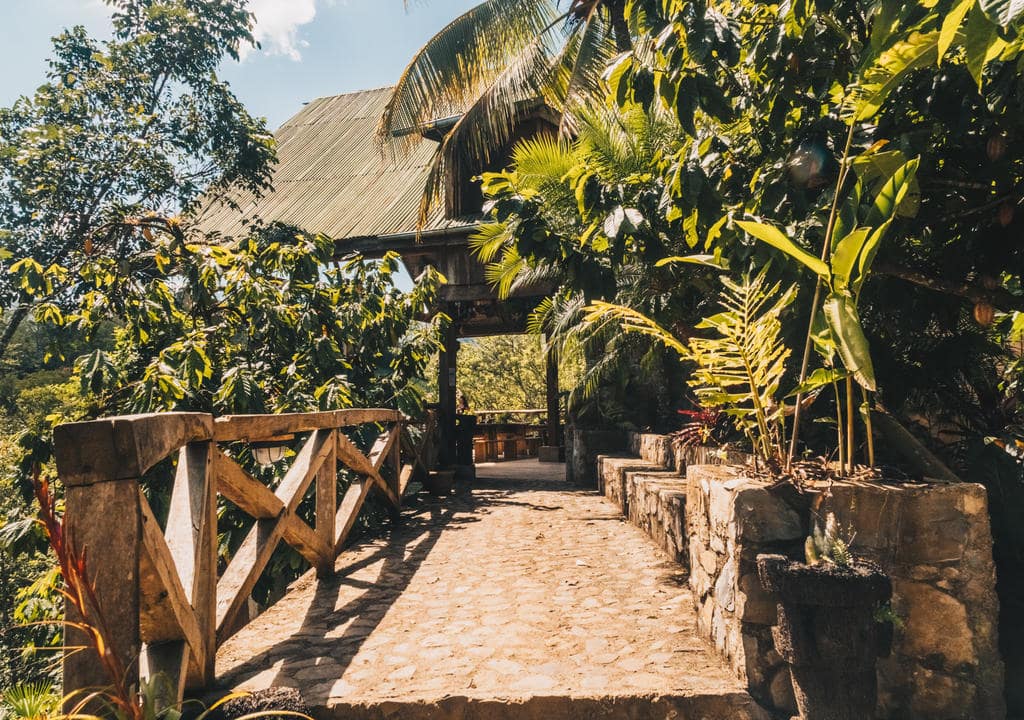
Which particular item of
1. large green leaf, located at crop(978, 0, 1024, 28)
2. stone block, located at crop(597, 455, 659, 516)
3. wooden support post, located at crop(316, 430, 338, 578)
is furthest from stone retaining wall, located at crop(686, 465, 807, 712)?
stone block, located at crop(597, 455, 659, 516)

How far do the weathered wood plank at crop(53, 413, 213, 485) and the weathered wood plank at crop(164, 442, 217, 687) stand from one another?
432 millimetres

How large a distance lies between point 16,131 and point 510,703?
1077cm

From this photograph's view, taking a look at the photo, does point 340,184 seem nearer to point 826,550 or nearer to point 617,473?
point 617,473

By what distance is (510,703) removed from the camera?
2215 millimetres

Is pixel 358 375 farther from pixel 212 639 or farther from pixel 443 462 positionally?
pixel 212 639

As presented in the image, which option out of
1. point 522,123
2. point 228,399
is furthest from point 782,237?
point 522,123

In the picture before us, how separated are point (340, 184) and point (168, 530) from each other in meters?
10.4

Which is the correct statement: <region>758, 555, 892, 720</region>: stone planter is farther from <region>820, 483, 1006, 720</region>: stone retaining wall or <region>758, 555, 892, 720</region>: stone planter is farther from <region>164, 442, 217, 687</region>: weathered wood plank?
<region>164, 442, 217, 687</region>: weathered wood plank

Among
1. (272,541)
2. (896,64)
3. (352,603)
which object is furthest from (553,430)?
(896,64)

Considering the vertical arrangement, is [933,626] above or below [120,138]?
below

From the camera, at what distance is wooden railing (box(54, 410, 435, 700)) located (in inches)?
62.4

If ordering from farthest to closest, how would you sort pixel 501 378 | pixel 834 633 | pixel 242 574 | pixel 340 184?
pixel 501 378 < pixel 340 184 < pixel 242 574 < pixel 834 633

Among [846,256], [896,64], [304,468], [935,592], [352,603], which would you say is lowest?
[352,603]

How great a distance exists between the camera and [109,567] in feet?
5.27
